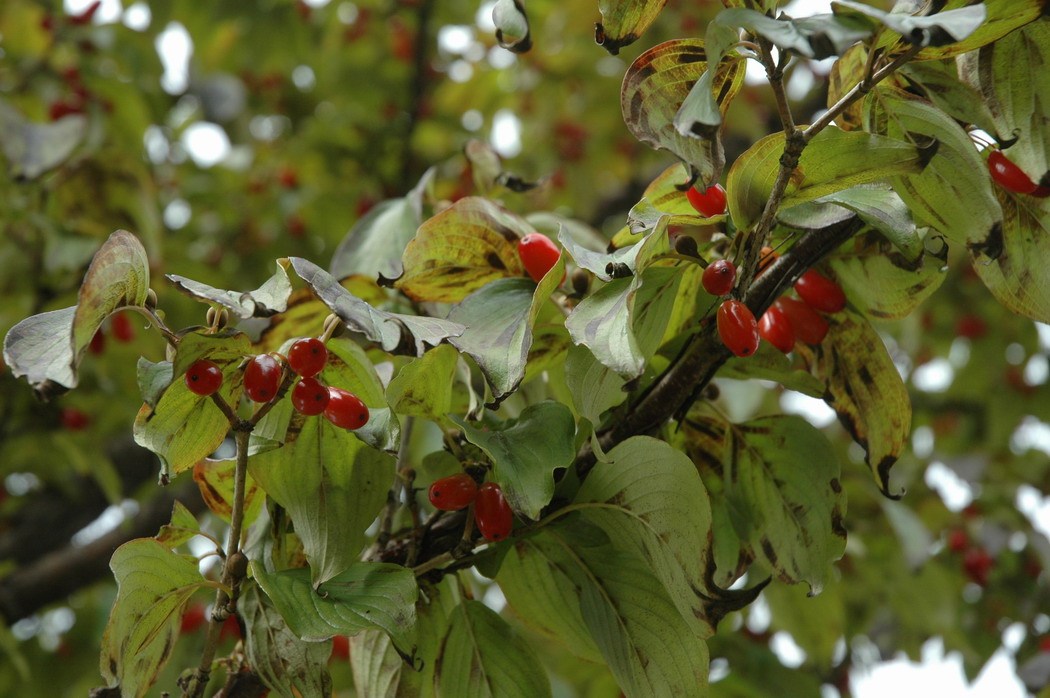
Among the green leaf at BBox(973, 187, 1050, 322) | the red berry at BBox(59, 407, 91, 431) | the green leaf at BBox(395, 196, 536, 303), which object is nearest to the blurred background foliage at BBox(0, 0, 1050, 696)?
the red berry at BBox(59, 407, 91, 431)

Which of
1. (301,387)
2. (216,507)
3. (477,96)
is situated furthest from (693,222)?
(477,96)

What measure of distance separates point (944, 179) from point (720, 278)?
187 millimetres

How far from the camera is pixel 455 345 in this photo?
0.75 metres

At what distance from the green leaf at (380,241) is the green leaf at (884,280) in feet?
1.63

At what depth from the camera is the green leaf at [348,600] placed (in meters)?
0.76

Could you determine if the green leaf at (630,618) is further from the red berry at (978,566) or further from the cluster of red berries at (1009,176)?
the red berry at (978,566)

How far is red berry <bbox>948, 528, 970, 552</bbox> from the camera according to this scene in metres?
2.35

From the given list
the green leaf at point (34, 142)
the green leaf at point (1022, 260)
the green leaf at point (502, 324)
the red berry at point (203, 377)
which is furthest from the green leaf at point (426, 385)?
the green leaf at point (34, 142)

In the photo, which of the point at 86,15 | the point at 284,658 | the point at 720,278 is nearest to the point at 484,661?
the point at 284,658

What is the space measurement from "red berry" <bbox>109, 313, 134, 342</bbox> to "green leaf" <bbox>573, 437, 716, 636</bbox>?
1547mm

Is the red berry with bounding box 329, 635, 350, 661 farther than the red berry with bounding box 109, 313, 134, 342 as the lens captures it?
No

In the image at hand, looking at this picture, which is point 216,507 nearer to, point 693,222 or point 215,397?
point 215,397

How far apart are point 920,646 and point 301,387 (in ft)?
6.11

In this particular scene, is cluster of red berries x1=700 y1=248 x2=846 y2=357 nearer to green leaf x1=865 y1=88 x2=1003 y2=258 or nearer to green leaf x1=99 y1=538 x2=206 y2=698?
green leaf x1=865 y1=88 x2=1003 y2=258
